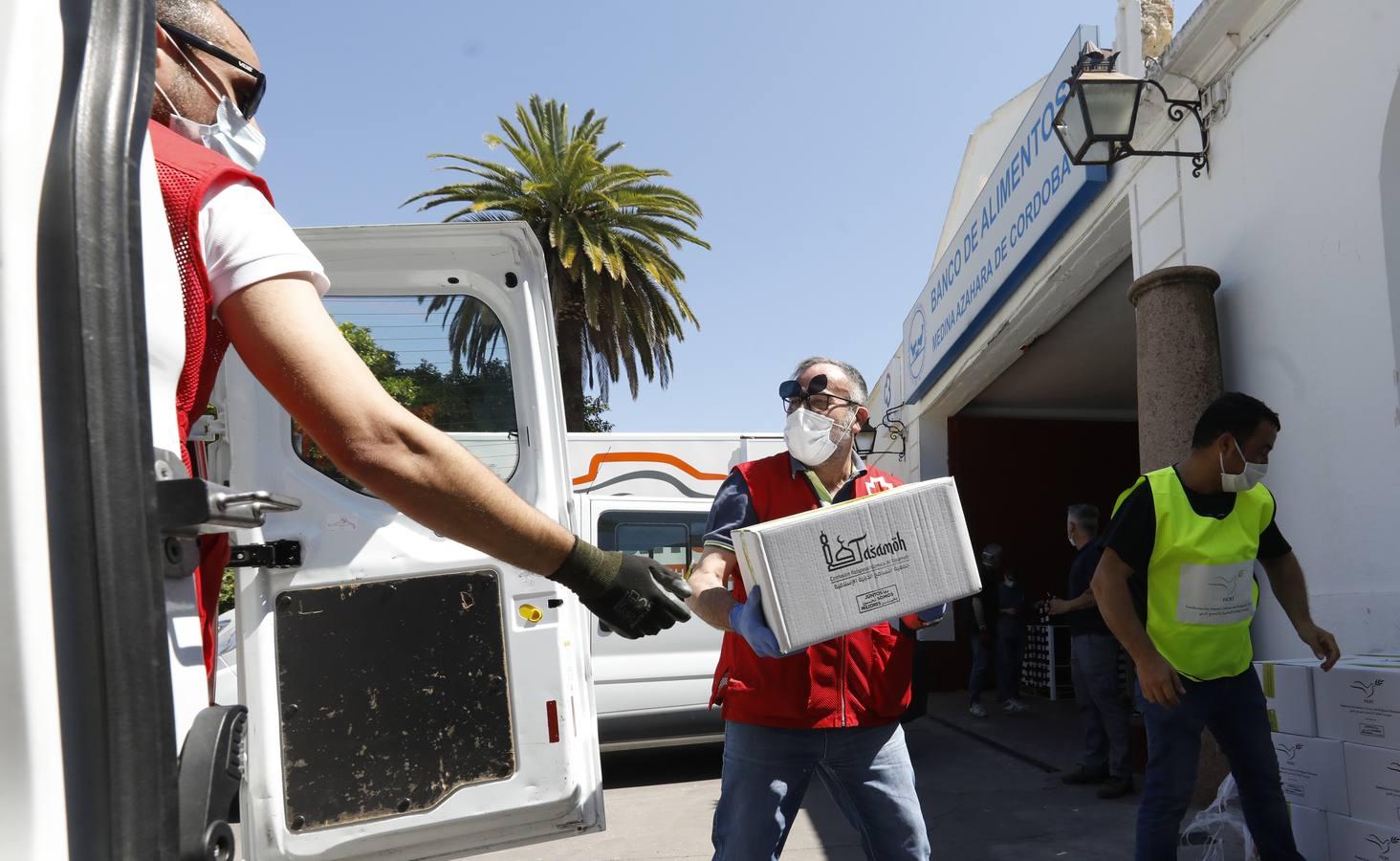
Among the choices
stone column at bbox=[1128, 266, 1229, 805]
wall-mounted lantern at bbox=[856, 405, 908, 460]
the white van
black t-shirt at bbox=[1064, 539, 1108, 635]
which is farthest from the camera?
wall-mounted lantern at bbox=[856, 405, 908, 460]

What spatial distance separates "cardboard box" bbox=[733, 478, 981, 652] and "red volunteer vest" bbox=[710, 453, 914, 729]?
33 centimetres

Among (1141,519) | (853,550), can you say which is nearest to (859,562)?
(853,550)

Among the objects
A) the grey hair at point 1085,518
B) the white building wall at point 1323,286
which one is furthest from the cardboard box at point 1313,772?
the grey hair at point 1085,518

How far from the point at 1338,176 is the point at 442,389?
3735 millimetres

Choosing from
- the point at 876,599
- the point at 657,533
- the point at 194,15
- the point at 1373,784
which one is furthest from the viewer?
the point at 657,533

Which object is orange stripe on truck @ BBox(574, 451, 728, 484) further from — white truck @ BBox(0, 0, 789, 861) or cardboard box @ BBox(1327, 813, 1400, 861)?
cardboard box @ BBox(1327, 813, 1400, 861)

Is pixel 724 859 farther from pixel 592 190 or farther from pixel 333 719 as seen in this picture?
pixel 592 190

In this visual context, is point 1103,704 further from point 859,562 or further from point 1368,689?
point 859,562

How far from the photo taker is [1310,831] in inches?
142

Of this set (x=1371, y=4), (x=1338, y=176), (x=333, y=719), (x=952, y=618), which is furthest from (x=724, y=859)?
(x=952, y=618)

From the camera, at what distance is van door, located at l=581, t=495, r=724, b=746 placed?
6.93 metres

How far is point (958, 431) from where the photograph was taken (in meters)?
12.8

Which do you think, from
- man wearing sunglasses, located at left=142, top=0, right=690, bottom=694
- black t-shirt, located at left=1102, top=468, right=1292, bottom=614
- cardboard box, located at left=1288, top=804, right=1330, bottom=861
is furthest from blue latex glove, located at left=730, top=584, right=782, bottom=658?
cardboard box, located at left=1288, top=804, right=1330, bottom=861

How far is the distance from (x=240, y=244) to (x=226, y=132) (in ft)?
1.48
